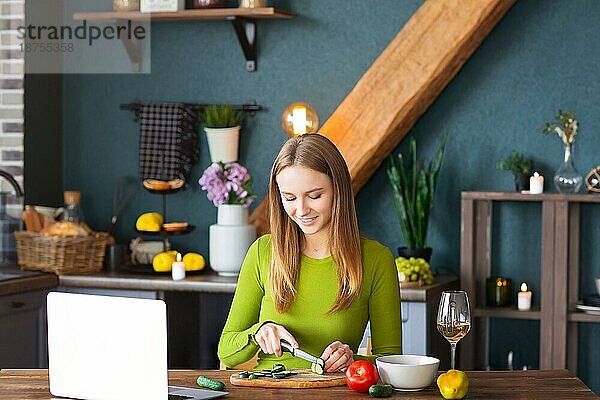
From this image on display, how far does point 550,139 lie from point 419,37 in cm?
77

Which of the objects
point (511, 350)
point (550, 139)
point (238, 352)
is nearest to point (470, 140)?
point (550, 139)

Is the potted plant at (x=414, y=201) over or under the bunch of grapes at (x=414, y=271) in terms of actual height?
over

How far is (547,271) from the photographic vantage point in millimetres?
4824

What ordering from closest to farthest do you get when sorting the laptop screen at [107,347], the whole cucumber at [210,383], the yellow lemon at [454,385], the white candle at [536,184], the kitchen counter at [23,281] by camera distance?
1. the laptop screen at [107,347]
2. the yellow lemon at [454,385]
3. the whole cucumber at [210,383]
4. the kitchen counter at [23,281]
5. the white candle at [536,184]

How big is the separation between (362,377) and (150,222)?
252 centimetres

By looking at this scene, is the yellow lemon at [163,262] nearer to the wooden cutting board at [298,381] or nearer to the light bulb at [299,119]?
the light bulb at [299,119]

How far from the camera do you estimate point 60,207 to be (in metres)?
5.63

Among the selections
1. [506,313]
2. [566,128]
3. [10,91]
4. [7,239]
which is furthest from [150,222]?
[566,128]

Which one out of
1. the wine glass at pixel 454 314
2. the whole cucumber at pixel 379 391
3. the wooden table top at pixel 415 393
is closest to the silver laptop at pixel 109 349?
the wooden table top at pixel 415 393

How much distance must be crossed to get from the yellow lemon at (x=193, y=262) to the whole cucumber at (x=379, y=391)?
2.39 m

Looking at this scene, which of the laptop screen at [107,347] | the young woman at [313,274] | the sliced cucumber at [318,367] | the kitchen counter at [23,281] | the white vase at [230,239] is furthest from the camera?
the white vase at [230,239]

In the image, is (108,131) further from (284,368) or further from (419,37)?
(284,368)

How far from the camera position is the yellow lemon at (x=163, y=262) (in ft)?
16.5

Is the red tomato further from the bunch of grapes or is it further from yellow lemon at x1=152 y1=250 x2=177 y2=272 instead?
yellow lemon at x1=152 y1=250 x2=177 y2=272
